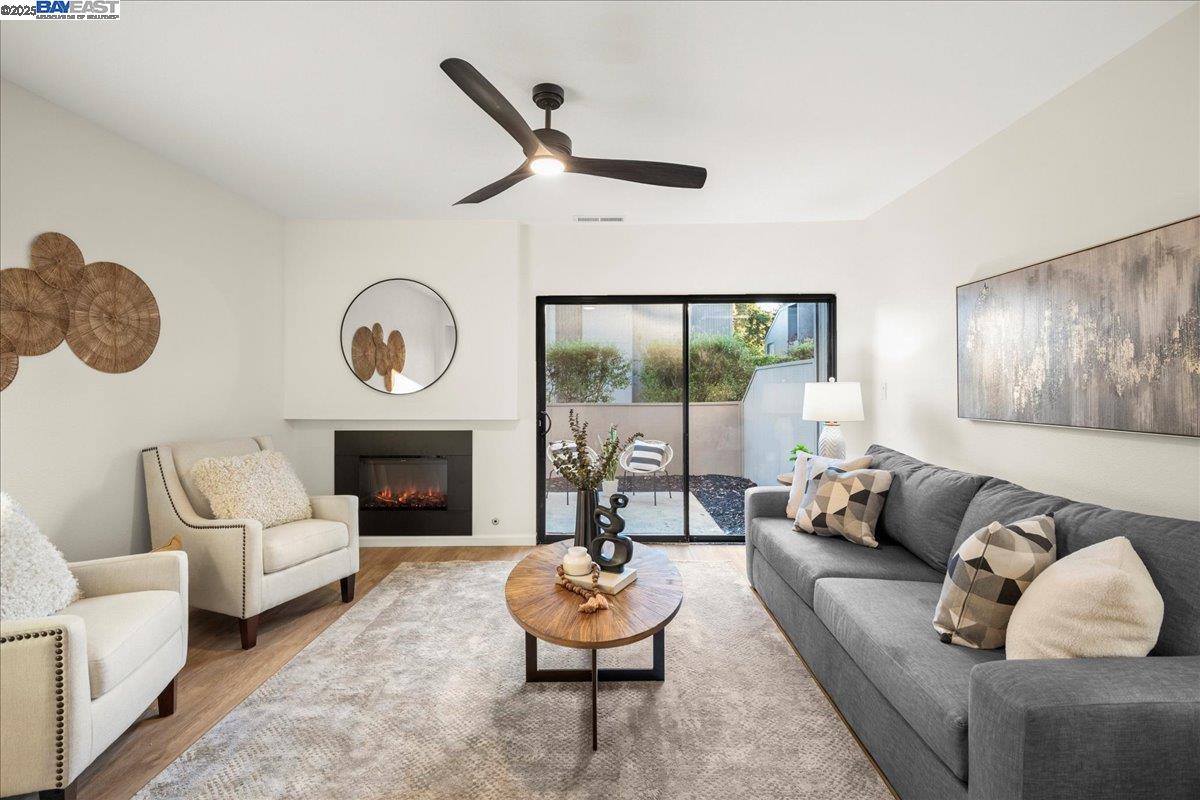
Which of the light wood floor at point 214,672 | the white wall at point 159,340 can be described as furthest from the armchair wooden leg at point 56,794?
the white wall at point 159,340

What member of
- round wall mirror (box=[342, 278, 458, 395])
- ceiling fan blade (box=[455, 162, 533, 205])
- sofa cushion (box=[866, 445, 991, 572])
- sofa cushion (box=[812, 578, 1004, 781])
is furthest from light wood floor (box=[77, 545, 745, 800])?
ceiling fan blade (box=[455, 162, 533, 205])

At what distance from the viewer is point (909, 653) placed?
156cm

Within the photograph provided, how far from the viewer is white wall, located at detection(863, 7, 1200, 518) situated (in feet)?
5.84

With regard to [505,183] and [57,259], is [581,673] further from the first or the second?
[57,259]

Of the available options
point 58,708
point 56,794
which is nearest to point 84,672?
point 58,708

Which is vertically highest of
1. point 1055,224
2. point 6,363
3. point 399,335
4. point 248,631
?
point 1055,224

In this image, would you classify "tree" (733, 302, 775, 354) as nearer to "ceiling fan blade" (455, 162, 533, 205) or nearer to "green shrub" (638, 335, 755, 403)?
"green shrub" (638, 335, 755, 403)

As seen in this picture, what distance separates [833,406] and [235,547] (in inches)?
A: 139

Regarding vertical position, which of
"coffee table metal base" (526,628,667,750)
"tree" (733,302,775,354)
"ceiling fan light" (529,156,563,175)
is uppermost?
"ceiling fan light" (529,156,563,175)

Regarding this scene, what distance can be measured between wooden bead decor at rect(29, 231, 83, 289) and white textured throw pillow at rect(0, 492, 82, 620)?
3.71 ft

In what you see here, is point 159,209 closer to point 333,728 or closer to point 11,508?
point 11,508

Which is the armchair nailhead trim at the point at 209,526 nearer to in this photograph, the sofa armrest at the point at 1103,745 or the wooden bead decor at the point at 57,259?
the wooden bead decor at the point at 57,259

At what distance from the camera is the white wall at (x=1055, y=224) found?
1779 mm

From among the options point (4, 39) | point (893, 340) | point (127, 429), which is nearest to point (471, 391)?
point (127, 429)
